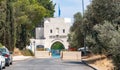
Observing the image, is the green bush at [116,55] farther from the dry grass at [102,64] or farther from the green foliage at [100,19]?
the green foliage at [100,19]

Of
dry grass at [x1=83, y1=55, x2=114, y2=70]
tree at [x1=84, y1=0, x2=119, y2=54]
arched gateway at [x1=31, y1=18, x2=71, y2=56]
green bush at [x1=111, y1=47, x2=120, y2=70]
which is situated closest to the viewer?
green bush at [x1=111, y1=47, x2=120, y2=70]

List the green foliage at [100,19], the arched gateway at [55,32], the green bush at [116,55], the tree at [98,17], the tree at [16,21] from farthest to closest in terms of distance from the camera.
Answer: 1. the arched gateway at [55,32]
2. the tree at [16,21]
3. the tree at [98,17]
4. the green foliage at [100,19]
5. the green bush at [116,55]

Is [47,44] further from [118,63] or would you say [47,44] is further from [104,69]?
[118,63]

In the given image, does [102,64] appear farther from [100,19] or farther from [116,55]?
[116,55]

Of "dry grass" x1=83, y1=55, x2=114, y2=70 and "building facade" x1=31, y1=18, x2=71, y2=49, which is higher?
"building facade" x1=31, y1=18, x2=71, y2=49

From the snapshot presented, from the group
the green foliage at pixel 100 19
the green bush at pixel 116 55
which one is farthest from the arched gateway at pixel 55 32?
the green bush at pixel 116 55

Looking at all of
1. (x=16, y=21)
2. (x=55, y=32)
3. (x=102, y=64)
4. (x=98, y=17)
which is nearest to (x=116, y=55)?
(x=102, y=64)

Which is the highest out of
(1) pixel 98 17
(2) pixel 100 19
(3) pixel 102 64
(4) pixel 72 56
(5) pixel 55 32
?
(5) pixel 55 32

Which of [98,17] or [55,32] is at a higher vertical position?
[55,32]

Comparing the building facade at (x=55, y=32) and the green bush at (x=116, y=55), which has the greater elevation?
the building facade at (x=55, y=32)

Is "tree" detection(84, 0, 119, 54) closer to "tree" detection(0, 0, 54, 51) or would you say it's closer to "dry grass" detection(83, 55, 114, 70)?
"dry grass" detection(83, 55, 114, 70)

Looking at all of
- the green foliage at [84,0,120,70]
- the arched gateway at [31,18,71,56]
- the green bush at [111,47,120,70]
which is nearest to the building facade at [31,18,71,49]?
the arched gateway at [31,18,71,56]

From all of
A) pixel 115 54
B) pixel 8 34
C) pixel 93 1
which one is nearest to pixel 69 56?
pixel 8 34

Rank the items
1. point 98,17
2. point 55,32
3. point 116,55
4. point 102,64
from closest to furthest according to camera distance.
Answer: point 116,55, point 102,64, point 98,17, point 55,32
